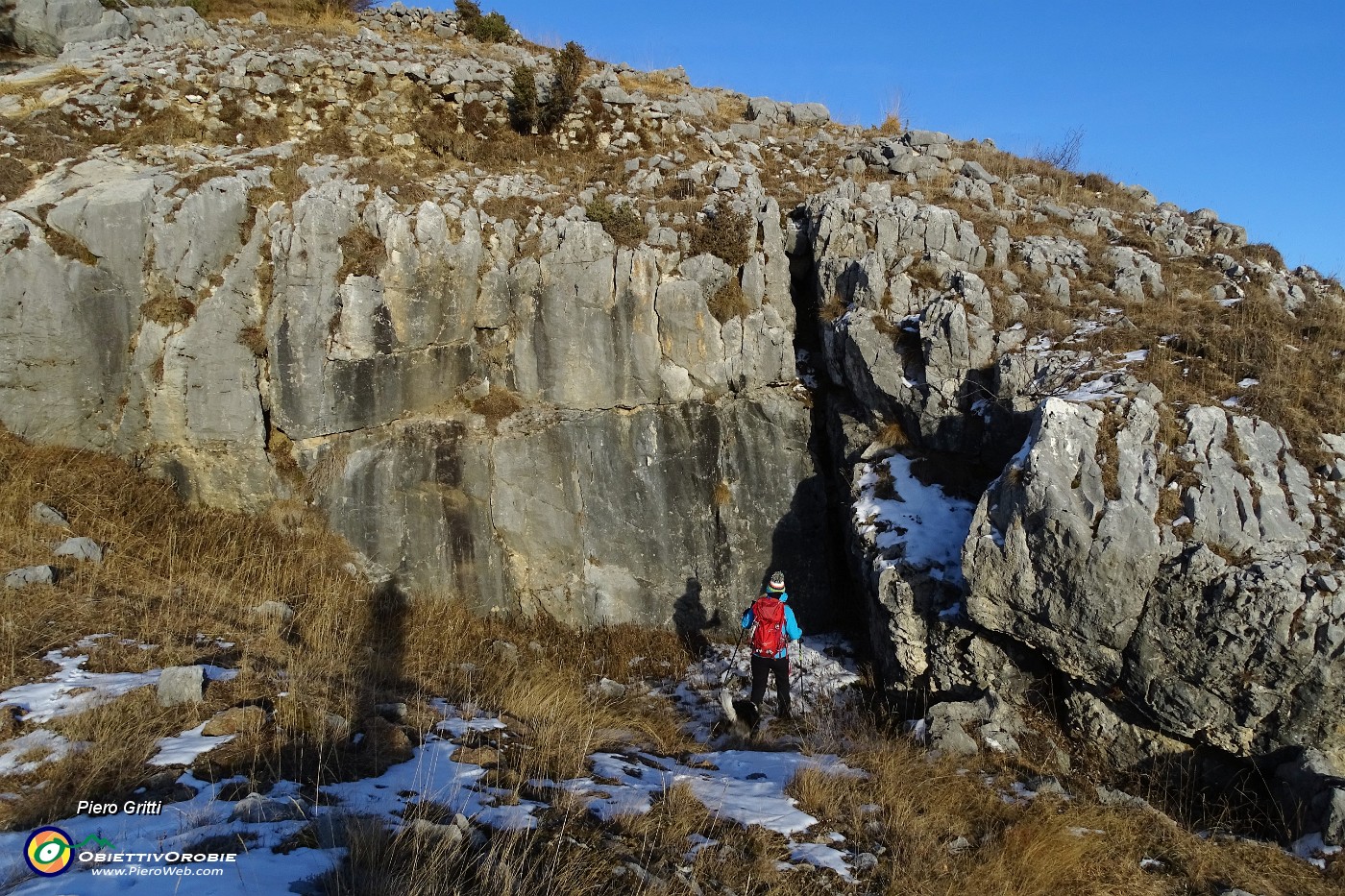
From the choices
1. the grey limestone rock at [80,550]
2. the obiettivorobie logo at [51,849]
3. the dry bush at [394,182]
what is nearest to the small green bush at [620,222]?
the dry bush at [394,182]

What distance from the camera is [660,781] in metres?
6.57

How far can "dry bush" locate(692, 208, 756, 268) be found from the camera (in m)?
11.9

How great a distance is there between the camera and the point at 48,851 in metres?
4.25

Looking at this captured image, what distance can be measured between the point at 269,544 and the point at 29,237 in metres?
5.85

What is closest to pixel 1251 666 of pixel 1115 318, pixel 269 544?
pixel 1115 318

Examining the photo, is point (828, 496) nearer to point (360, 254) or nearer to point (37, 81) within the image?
point (360, 254)

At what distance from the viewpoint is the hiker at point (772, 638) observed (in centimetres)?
882

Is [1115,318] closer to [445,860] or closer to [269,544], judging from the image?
[445,860]

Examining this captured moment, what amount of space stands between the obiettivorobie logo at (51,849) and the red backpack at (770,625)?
6310 millimetres

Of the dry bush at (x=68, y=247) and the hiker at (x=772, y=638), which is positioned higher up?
the dry bush at (x=68, y=247)

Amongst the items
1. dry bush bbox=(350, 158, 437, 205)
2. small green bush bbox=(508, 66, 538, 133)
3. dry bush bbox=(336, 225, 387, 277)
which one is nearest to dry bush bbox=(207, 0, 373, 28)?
small green bush bbox=(508, 66, 538, 133)

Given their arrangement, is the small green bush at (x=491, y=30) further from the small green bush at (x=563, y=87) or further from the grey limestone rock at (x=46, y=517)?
the grey limestone rock at (x=46, y=517)

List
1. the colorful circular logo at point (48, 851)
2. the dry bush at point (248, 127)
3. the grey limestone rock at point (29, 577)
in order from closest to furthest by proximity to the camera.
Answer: the colorful circular logo at point (48, 851)
the grey limestone rock at point (29, 577)
the dry bush at point (248, 127)

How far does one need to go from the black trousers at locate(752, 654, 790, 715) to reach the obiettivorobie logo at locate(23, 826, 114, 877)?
6.37 m
